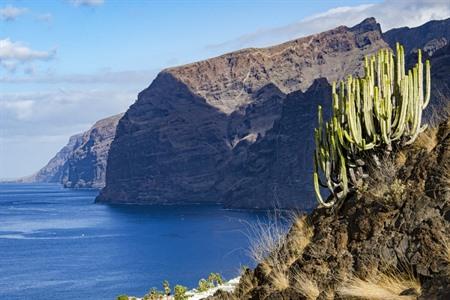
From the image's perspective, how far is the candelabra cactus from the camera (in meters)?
9.84

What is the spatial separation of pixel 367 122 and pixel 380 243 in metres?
2.49

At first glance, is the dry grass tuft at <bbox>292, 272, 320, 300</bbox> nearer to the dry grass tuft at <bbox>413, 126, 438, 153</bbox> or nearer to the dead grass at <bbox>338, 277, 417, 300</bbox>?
the dead grass at <bbox>338, 277, 417, 300</bbox>

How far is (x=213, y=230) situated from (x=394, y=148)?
112m

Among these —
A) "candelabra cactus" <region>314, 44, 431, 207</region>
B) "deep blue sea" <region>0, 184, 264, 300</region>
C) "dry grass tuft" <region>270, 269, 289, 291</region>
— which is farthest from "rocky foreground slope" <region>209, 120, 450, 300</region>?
"deep blue sea" <region>0, 184, 264, 300</region>

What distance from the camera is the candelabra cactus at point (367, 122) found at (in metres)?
9.84

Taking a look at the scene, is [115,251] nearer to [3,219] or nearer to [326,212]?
[3,219]

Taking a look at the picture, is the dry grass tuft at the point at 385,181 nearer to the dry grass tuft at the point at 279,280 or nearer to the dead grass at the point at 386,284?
the dead grass at the point at 386,284

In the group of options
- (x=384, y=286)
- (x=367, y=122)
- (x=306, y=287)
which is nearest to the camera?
(x=384, y=286)

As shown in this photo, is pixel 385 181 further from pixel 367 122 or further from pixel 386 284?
pixel 386 284

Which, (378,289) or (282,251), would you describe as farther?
(282,251)

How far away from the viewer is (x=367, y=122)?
991cm

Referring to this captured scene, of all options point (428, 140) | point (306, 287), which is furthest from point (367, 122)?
point (306, 287)

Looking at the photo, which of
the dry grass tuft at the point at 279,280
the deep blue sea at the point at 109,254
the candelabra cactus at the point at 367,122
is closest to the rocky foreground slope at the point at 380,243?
the dry grass tuft at the point at 279,280

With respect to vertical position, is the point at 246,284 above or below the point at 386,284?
below
